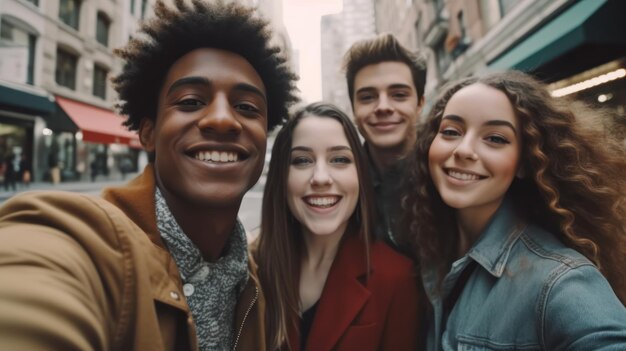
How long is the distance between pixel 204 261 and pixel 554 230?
1.72 metres

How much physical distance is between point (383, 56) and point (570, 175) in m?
1.96

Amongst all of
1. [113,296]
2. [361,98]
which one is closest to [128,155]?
[361,98]

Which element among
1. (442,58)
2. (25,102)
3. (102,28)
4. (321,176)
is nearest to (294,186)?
(321,176)

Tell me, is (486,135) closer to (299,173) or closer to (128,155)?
(299,173)

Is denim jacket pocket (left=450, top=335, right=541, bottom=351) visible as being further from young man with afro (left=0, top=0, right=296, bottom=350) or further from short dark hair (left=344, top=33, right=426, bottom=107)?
short dark hair (left=344, top=33, right=426, bottom=107)

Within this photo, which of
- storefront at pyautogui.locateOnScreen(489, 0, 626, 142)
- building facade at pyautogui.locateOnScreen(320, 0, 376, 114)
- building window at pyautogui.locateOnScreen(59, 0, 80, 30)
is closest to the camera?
storefront at pyautogui.locateOnScreen(489, 0, 626, 142)

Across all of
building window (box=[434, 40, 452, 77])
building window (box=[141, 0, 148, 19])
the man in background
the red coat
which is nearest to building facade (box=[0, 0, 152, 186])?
building window (box=[141, 0, 148, 19])

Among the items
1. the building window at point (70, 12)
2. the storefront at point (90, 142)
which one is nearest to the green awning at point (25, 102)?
the storefront at point (90, 142)

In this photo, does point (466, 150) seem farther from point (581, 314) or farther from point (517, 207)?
point (581, 314)

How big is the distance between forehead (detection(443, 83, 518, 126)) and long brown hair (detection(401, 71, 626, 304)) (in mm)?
45

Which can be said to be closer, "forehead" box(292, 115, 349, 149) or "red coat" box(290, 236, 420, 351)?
"red coat" box(290, 236, 420, 351)

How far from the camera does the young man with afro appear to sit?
82 cm

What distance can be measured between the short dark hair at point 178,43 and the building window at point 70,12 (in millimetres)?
18647

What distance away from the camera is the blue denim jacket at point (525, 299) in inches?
46.1
